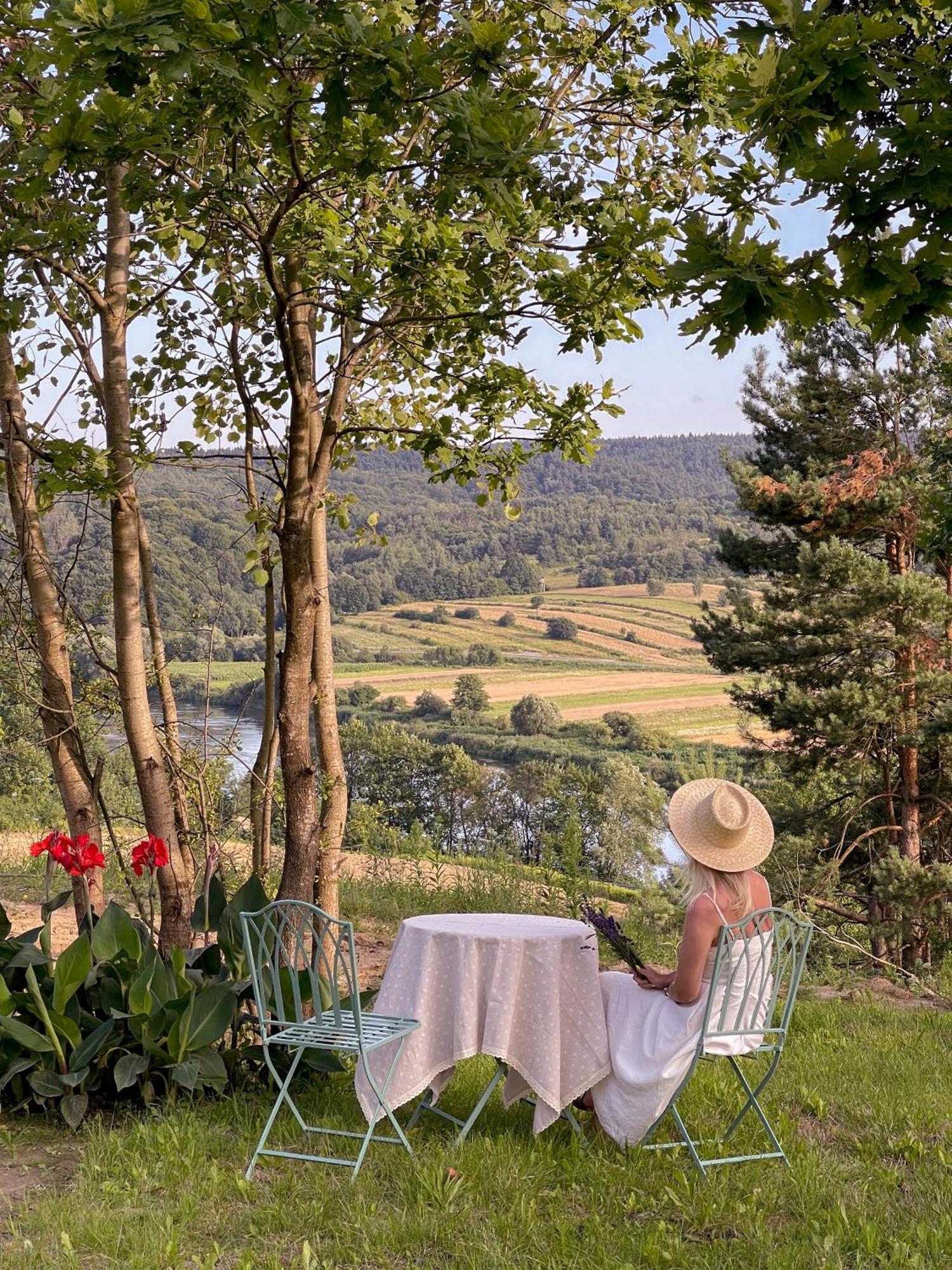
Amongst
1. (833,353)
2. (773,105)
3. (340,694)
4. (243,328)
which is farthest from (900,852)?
(340,694)

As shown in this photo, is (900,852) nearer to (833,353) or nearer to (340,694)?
(833,353)

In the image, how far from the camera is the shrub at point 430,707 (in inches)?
2025

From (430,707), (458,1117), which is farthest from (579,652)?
(458,1117)

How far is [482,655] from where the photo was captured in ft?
208

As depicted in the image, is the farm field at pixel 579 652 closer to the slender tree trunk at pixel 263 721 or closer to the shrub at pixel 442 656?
the shrub at pixel 442 656

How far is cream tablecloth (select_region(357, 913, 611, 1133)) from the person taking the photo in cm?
384

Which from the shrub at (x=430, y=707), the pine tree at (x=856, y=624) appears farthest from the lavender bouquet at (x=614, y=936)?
the shrub at (x=430, y=707)

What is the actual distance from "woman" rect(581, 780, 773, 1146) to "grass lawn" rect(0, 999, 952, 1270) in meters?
0.19

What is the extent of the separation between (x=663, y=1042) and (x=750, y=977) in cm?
34

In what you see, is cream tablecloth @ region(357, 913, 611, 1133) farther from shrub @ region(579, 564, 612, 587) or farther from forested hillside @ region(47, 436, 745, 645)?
shrub @ region(579, 564, 612, 587)

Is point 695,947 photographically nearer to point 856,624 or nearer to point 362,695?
point 856,624

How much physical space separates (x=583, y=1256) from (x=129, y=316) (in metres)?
4.36

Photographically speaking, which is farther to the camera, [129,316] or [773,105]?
[129,316]

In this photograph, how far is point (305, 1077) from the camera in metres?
4.46
